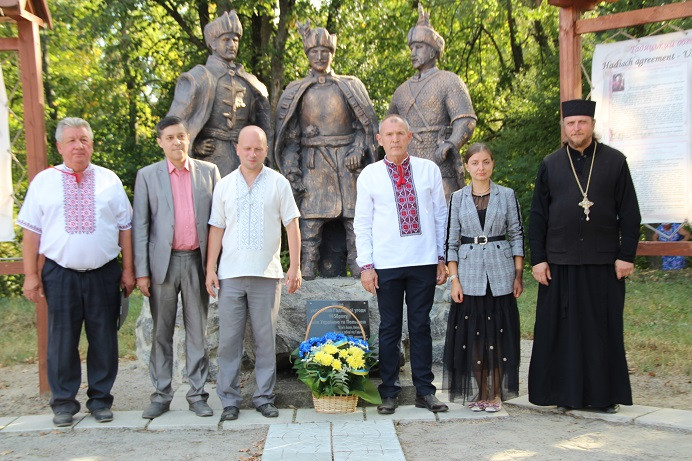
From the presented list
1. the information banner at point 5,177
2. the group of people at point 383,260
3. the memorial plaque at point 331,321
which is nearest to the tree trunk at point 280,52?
the information banner at point 5,177

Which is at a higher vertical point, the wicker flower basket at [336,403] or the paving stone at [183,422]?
the wicker flower basket at [336,403]

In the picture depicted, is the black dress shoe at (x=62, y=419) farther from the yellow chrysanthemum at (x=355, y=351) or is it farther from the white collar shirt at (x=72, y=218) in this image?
the yellow chrysanthemum at (x=355, y=351)

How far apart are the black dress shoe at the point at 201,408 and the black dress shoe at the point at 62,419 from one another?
78 centimetres

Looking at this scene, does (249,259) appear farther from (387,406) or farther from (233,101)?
(233,101)

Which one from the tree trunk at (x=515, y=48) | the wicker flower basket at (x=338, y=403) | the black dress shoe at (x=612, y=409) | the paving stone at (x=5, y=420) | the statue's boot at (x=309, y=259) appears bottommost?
the paving stone at (x=5, y=420)

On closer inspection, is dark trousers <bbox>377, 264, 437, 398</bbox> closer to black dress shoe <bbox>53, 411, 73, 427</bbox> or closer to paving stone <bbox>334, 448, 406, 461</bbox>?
paving stone <bbox>334, 448, 406, 461</bbox>

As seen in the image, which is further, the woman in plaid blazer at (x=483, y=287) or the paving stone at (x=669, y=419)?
the woman in plaid blazer at (x=483, y=287)

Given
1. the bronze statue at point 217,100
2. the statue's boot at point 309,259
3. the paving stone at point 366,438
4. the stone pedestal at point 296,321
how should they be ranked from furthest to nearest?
the statue's boot at point 309,259, the bronze statue at point 217,100, the stone pedestal at point 296,321, the paving stone at point 366,438

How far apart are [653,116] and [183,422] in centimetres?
387

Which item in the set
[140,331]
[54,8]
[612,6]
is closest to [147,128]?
[54,8]

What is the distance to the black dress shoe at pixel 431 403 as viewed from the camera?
5.17 m

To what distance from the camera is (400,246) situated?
Result: 5.08 meters

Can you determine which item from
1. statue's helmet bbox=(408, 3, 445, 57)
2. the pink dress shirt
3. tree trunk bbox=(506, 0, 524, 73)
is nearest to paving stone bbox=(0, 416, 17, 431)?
the pink dress shirt

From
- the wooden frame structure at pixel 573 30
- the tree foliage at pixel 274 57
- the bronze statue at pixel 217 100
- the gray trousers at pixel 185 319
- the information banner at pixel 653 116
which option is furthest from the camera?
the tree foliage at pixel 274 57
